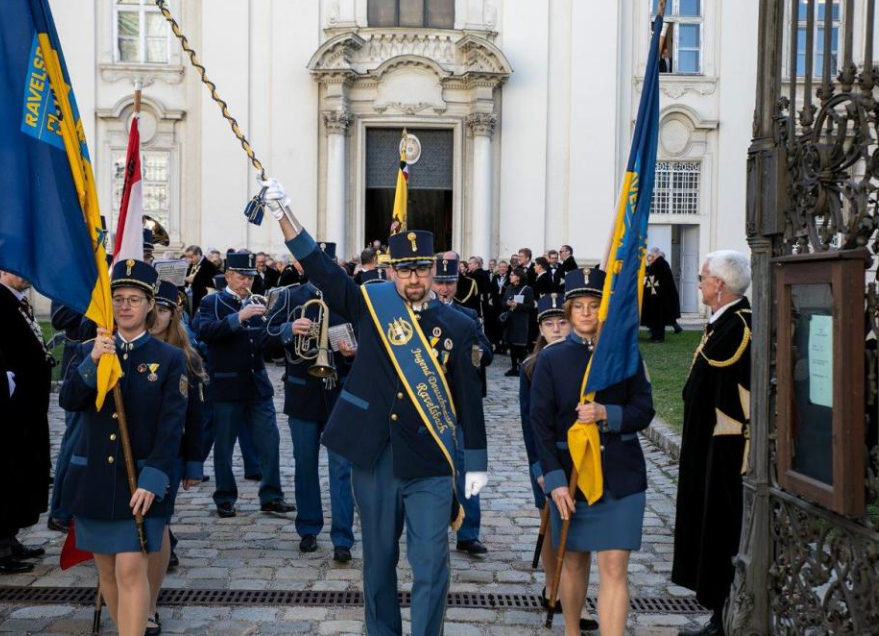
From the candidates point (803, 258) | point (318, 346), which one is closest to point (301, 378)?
point (318, 346)

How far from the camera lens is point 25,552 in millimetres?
6965

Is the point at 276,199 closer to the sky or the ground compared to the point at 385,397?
closer to the sky

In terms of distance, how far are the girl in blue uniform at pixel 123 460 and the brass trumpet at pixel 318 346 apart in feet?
6.90

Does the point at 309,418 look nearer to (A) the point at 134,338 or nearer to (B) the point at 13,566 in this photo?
(B) the point at 13,566

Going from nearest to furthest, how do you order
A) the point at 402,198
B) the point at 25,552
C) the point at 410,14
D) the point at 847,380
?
the point at 847,380, the point at 25,552, the point at 402,198, the point at 410,14

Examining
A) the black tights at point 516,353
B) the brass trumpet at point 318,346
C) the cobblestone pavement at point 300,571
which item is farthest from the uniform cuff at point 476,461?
the black tights at point 516,353

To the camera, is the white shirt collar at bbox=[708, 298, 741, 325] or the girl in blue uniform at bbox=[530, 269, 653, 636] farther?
the white shirt collar at bbox=[708, 298, 741, 325]

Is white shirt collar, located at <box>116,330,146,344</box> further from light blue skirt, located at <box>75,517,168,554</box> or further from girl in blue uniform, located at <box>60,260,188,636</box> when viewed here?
light blue skirt, located at <box>75,517,168,554</box>

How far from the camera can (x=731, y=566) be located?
546 centimetres

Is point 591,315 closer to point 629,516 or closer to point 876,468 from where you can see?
point 629,516

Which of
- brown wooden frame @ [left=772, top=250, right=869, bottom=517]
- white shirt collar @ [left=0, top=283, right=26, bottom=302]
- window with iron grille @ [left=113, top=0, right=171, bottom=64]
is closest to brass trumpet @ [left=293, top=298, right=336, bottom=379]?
white shirt collar @ [left=0, top=283, right=26, bottom=302]

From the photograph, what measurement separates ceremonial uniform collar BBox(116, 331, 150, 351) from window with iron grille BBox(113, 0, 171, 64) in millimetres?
22465

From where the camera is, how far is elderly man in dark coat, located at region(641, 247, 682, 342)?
21.1 metres

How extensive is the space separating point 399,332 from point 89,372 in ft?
4.80
